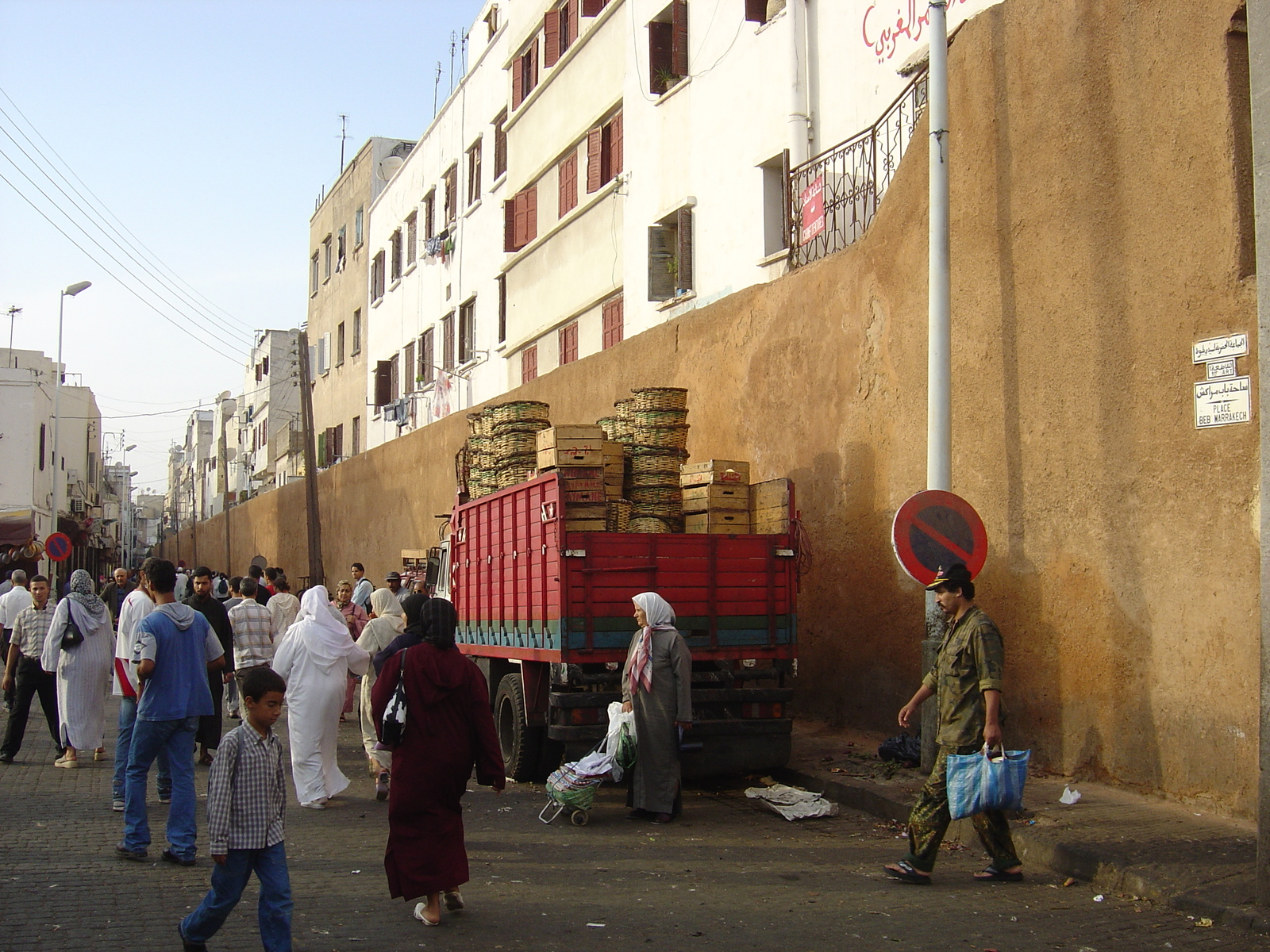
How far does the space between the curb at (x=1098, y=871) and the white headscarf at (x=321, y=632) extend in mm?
4258

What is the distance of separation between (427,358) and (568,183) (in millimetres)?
10688

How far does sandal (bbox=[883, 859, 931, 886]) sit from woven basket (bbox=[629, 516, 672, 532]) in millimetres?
4772

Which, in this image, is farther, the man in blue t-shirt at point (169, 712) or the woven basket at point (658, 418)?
the woven basket at point (658, 418)

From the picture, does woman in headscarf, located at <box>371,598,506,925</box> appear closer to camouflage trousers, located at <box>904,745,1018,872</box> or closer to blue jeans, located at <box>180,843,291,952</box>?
blue jeans, located at <box>180,843,291,952</box>

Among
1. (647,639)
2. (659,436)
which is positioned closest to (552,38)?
(659,436)

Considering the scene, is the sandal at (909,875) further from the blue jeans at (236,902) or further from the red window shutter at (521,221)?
the red window shutter at (521,221)

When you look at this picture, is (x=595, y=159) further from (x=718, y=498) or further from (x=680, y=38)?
(x=718, y=498)

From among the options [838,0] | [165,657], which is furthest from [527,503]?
[838,0]

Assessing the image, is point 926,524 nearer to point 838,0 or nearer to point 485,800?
point 485,800

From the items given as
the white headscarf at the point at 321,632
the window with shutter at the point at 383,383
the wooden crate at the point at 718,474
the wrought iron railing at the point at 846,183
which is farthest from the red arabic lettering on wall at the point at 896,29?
the window with shutter at the point at 383,383

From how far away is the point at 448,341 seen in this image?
30.8 metres

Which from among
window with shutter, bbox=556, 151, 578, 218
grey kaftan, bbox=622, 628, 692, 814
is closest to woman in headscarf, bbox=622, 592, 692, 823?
grey kaftan, bbox=622, 628, 692, 814

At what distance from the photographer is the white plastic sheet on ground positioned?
9164 mm

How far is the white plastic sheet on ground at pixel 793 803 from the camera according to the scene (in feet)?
30.1
